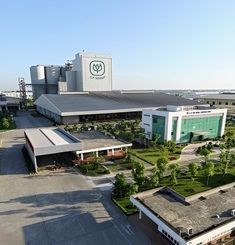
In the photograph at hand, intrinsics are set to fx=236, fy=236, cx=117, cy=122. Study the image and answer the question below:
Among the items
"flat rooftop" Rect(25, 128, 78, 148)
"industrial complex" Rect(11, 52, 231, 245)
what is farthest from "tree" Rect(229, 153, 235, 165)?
"flat rooftop" Rect(25, 128, 78, 148)

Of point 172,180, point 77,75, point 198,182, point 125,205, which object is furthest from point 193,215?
point 77,75

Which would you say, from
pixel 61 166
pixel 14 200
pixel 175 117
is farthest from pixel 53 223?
pixel 175 117

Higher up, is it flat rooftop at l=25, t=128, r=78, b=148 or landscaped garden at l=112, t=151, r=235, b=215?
flat rooftop at l=25, t=128, r=78, b=148

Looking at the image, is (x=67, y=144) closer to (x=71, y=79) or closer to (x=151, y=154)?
(x=151, y=154)

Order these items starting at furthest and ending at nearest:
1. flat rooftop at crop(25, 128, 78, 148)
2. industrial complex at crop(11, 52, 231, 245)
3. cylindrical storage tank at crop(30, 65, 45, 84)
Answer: cylindrical storage tank at crop(30, 65, 45, 84) → flat rooftop at crop(25, 128, 78, 148) → industrial complex at crop(11, 52, 231, 245)

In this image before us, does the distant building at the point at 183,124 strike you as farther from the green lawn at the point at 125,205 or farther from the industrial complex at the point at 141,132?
the green lawn at the point at 125,205

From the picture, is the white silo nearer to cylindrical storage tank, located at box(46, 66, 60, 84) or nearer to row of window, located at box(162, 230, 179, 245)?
cylindrical storage tank, located at box(46, 66, 60, 84)
